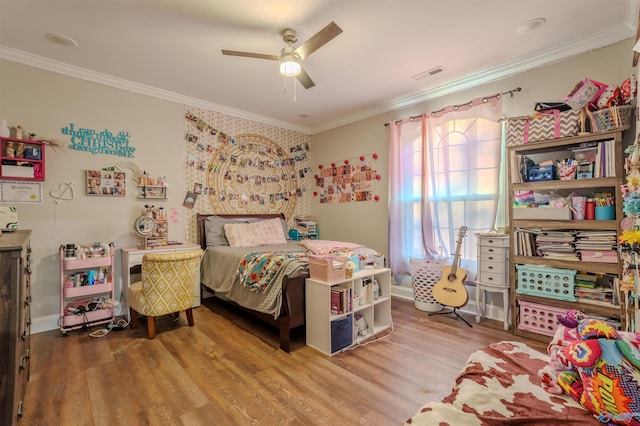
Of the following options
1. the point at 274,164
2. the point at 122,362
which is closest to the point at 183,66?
the point at 274,164

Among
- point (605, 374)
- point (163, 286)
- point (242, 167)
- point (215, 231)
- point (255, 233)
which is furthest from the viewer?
point (242, 167)

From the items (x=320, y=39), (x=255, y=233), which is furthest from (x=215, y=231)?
(x=320, y=39)

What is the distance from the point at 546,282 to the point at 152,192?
4223 millimetres

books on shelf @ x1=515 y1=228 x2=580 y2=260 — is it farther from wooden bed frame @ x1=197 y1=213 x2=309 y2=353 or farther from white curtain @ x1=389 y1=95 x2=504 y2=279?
wooden bed frame @ x1=197 y1=213 x2=309 y2=353

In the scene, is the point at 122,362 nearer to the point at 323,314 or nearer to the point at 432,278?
the point at 323,314

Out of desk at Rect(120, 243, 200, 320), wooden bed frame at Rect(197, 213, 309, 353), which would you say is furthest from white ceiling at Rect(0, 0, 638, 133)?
wooden bed frame at Rect(197, 213, 309, 353)

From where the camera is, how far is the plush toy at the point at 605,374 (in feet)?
2.88

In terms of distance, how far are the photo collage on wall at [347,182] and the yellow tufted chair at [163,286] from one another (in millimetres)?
2516

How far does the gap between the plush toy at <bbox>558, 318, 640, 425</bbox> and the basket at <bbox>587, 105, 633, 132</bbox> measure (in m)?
1.91

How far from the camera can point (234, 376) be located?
6.73 feet

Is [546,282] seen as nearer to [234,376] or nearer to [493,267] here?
[493,267]

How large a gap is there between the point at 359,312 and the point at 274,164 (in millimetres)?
2893

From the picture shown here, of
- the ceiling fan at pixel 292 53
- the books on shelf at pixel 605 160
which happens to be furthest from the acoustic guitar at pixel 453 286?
the ceiling fan at pixel 292 53

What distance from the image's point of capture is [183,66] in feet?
9.66
